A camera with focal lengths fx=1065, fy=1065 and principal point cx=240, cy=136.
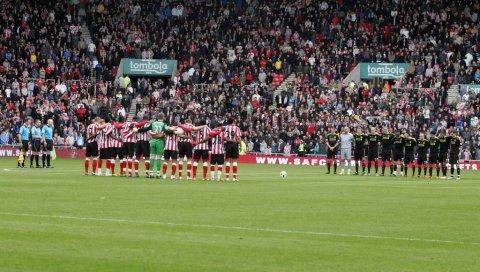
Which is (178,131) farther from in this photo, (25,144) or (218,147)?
(25,144)

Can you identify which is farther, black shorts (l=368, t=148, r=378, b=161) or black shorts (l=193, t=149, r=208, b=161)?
black shorts (l=368, t=148, r=378, b=161)

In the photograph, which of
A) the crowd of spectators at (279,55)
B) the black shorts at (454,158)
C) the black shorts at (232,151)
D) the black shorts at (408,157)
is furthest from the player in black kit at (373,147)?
the crowd of spectators at (279,55)

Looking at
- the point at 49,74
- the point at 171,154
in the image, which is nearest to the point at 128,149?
the point at 171,154

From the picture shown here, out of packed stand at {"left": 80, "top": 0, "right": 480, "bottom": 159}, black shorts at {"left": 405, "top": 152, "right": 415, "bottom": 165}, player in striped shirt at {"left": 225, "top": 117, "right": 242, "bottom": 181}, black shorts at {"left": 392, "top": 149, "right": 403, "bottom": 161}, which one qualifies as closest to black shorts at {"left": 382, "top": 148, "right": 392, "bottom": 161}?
black shorts at {"left": 392, "top": 149, "right": 403, "bottom": 161}

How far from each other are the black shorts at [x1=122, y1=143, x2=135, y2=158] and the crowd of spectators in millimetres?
22909

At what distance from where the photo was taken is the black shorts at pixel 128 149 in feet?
120

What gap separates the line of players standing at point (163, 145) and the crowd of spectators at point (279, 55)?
22.7 meters

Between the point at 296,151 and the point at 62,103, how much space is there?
14.1 m

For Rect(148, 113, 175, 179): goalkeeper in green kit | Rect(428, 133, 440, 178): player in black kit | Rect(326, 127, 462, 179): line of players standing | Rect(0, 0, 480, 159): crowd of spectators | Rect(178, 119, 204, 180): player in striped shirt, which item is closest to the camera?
Rect(148, 113, 175, 179): goalkeeper in green kit

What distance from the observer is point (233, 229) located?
690 inches

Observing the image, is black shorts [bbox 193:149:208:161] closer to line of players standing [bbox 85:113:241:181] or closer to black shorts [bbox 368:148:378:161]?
line of players standing [bbox 85:113:241:181]

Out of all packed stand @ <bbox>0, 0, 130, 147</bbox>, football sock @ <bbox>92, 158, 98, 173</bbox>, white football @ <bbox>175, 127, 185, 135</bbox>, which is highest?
packed stand @ <bbox>0, 0, 130, 147</bbox>

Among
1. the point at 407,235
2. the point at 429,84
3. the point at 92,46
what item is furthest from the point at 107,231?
the point at 92,46

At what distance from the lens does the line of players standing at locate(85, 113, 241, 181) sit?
3444cm
